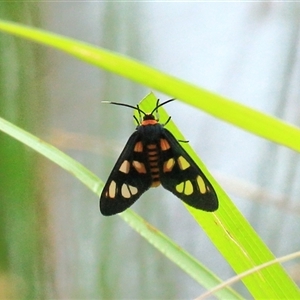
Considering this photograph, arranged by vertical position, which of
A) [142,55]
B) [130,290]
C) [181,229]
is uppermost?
[142,55]

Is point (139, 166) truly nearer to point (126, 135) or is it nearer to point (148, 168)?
point (148, 168)

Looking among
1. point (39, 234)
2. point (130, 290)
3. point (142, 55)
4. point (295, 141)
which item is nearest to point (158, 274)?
point (130, 290)

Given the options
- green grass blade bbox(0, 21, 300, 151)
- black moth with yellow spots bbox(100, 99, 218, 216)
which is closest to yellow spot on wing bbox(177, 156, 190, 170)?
black moth with yellow spots bbox(100, 99, 218, 216)

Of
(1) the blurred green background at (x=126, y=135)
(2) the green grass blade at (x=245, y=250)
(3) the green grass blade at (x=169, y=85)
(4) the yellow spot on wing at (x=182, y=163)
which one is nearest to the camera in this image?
(3) the green grass blade at (x=169, y=85)

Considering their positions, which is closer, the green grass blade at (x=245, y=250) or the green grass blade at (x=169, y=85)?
the green grass blade at (x=169, y=85)

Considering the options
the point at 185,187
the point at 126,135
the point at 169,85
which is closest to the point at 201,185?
the point at 185,187

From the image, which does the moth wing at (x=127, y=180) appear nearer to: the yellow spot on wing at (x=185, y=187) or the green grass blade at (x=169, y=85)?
the yellow spot on wing at (x=185, y=187)

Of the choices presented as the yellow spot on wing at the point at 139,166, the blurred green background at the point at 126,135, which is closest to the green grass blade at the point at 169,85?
the yellow spot on wing at the point at 139,166

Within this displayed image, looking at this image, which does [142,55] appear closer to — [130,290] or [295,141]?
[130,290]
